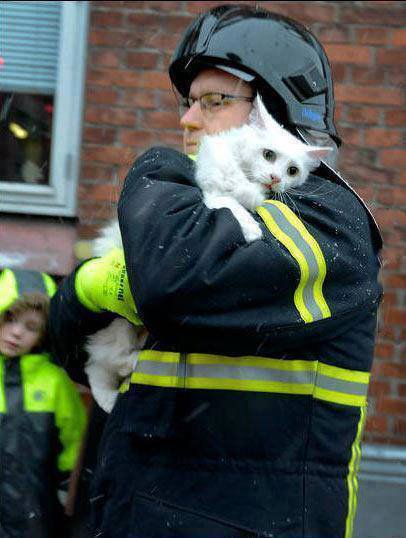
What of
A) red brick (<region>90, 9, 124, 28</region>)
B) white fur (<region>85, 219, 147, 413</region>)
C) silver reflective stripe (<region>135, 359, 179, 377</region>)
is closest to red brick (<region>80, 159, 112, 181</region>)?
red brick (<region>90, 9, 124, 28</region>)

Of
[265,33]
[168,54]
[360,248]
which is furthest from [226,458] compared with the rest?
[168,54]

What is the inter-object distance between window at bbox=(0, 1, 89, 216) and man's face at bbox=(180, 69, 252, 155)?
2.21 meters

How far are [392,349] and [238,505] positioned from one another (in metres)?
2.51

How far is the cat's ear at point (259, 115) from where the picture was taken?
1923 mm

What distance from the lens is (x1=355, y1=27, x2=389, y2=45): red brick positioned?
403cm

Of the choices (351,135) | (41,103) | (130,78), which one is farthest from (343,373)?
(41,103)

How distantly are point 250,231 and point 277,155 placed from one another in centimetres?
38

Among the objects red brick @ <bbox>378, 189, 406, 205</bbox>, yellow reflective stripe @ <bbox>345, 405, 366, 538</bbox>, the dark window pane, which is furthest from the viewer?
the dark window pane

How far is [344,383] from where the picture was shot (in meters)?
1.78

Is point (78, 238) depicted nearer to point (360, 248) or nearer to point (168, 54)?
point (168, 54)

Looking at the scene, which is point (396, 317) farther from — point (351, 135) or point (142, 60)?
point (142, 60)

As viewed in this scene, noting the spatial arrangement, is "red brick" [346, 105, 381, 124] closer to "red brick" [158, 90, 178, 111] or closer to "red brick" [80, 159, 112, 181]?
"red brick" [158, 90, 178, 111]

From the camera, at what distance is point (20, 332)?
9.43 feet

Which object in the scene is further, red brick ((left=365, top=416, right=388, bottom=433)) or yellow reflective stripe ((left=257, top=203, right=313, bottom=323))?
red brick ((left=365, top=416, right=388, bottom=433))
